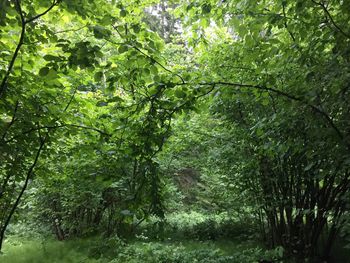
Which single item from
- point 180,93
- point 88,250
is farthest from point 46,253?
point 180,93

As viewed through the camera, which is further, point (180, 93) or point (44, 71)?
point (180, 93)

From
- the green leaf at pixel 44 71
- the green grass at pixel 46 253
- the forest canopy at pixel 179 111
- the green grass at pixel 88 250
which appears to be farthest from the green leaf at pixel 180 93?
the green grass at pixel 46 253

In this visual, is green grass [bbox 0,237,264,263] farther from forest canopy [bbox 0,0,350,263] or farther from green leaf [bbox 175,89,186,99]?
green leaf [bbox 175,89,186,99]

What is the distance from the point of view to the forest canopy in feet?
7.52

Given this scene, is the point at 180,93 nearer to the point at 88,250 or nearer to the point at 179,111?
the point at 179,111

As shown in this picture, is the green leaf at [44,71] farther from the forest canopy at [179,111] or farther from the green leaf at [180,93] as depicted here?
the green leaf at [180,93]

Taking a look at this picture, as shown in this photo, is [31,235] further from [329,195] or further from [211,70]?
[329,195]

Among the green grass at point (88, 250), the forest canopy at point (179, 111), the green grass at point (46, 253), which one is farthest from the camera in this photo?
the green grass at point (46, 253)

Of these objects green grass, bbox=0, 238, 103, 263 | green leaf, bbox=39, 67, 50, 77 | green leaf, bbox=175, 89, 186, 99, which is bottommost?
green grass, bbox=0, 238, 103, 263

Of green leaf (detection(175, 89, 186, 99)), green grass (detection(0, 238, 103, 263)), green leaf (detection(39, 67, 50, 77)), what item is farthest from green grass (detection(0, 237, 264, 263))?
green leaf (detection(39, 67, 50, 77))

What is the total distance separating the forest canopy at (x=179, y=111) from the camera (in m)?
2.29

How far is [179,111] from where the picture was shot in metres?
2.41

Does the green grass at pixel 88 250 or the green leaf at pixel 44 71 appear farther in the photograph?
the green grass at pixel 88 250

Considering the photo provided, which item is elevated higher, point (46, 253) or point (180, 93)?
point (180, 93)
